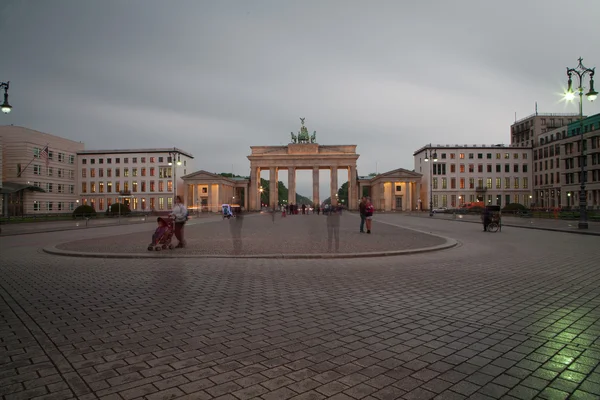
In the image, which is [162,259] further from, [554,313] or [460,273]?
[554,313]

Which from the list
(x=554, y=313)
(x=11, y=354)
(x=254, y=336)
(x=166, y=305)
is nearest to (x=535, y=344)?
(x=554, y=313)

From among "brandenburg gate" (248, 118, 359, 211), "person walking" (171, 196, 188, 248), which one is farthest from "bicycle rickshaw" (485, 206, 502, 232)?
"brandenburg gate" (248, 118, 359, 211)

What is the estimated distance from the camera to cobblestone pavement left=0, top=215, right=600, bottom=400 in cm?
352

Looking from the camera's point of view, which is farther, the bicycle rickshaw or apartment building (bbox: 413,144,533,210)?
apartment building (bbox: 413,144,533,210)

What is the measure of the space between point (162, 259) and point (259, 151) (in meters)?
90.2

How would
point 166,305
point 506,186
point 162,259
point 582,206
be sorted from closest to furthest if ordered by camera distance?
1. point 166,305
2. point 162,259
3. point 582,206
4. point 506,186

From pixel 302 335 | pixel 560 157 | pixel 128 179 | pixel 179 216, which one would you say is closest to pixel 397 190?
pixel 560 157

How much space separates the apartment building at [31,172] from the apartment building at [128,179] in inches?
478

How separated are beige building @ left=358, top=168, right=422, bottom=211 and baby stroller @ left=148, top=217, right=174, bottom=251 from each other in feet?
278

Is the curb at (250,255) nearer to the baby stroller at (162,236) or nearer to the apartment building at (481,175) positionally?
the baby stroller at (162,236)

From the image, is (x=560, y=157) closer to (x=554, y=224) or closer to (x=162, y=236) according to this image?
(x=554, y=224)

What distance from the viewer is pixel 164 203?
103m

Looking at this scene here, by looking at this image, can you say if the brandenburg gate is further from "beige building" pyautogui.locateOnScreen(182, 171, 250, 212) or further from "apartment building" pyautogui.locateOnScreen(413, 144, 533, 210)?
"apartment building" pyautogui.locateOnScreen(413, 144, 533, 210)

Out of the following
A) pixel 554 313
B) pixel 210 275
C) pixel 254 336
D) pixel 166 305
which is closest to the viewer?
pixel 254 336
